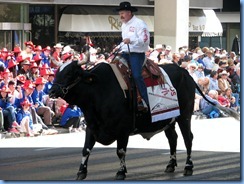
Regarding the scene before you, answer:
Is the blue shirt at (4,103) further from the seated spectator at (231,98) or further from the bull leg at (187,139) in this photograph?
the seated spectator at (231,98)

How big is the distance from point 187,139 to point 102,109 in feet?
4.01

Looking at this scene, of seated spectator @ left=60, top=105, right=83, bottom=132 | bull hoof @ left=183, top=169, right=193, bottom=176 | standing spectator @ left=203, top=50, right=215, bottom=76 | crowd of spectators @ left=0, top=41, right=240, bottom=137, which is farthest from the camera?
standing spectator @ left=203, top=50, right=215, bottom=76

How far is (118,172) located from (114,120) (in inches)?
23.9

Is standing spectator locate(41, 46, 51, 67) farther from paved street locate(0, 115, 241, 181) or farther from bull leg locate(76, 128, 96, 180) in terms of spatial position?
bull leg locate(76, 128, 96, 180)

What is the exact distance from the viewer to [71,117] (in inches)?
556

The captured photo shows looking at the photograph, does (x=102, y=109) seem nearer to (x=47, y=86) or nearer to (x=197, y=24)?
(x=197, y=24)

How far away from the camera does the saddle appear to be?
1094 cm

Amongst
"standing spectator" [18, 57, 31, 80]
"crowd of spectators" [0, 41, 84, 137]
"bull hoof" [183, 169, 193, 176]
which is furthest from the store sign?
"standing spectator" [18, 57, 31, 80]

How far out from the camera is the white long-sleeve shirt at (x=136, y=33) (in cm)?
1054

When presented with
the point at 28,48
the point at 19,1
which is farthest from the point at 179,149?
the point at 28,48

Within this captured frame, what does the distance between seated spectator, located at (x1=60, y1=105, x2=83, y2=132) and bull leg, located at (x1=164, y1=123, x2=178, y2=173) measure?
1.54 meters

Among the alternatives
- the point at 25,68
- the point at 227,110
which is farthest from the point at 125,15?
the point at 25,68

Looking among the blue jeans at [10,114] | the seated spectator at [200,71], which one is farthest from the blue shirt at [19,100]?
the seated spectator at [200,71]

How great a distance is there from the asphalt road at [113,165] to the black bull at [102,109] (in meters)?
0.16
